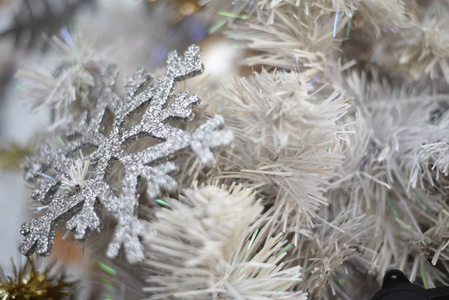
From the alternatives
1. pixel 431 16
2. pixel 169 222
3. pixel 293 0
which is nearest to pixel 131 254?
pixel 169 222

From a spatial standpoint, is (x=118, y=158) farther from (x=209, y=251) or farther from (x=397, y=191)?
(x=397, y=191)

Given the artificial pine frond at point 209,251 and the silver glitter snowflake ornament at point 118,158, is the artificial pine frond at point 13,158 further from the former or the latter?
the artificial pine frond at point 209,251

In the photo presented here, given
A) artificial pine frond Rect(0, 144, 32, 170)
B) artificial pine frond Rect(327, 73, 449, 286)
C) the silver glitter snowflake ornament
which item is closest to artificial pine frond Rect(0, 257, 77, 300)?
the silver glitter snowflake ornament

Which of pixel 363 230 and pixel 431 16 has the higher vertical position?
pixel 431 16

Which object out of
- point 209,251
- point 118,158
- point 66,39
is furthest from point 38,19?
point 209,251

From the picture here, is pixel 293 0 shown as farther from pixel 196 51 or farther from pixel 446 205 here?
pixel 446 205

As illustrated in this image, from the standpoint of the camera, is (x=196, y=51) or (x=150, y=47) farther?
(x=150, y=47)
